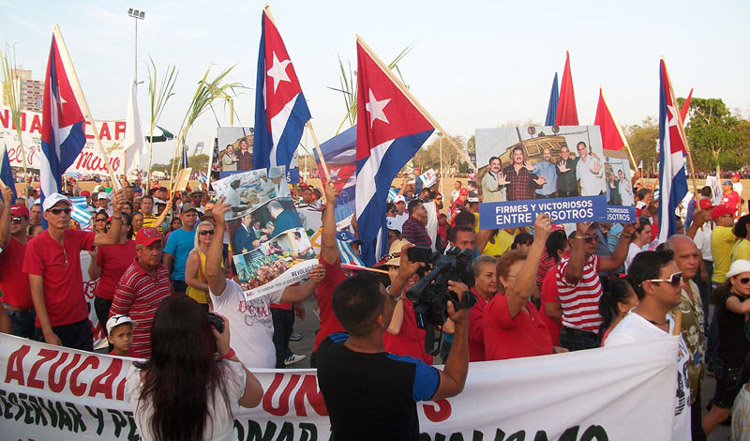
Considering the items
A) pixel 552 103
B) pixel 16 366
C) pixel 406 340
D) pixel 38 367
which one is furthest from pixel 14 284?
pixel 552 103

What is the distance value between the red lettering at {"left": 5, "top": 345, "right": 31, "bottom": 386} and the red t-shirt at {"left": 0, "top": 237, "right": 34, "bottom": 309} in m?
1.16

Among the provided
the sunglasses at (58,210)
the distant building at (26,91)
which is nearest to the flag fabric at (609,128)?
the sunglasses at (58,210)

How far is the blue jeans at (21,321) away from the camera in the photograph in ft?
18.2

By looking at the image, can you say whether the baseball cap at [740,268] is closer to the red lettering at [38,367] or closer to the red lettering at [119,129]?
the red lettering at [38,367]

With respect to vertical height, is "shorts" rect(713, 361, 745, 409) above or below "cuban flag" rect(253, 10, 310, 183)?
below

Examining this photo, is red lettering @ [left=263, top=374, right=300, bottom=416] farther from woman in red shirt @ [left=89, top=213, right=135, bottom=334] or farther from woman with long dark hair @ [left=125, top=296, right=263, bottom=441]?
woman in red shirt @ [left=89, top=213, right=135, bottom=334]

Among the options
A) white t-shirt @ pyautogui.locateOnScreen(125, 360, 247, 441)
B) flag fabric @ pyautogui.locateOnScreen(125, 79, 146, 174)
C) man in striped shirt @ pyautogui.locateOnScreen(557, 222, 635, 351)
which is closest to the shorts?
man in striped shirt @ pyautogui.locateOnScreen(557, 222, 635, 351)

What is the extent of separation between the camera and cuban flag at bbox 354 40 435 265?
19.5ft

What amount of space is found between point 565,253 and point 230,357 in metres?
3.83

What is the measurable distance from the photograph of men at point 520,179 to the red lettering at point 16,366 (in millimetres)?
3682

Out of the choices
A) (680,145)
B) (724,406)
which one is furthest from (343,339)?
(680,145)

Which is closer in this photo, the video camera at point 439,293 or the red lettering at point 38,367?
the video camera at point 439,293

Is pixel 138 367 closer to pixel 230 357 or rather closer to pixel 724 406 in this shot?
pixel 230 357

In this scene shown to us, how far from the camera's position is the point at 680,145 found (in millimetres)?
7121
